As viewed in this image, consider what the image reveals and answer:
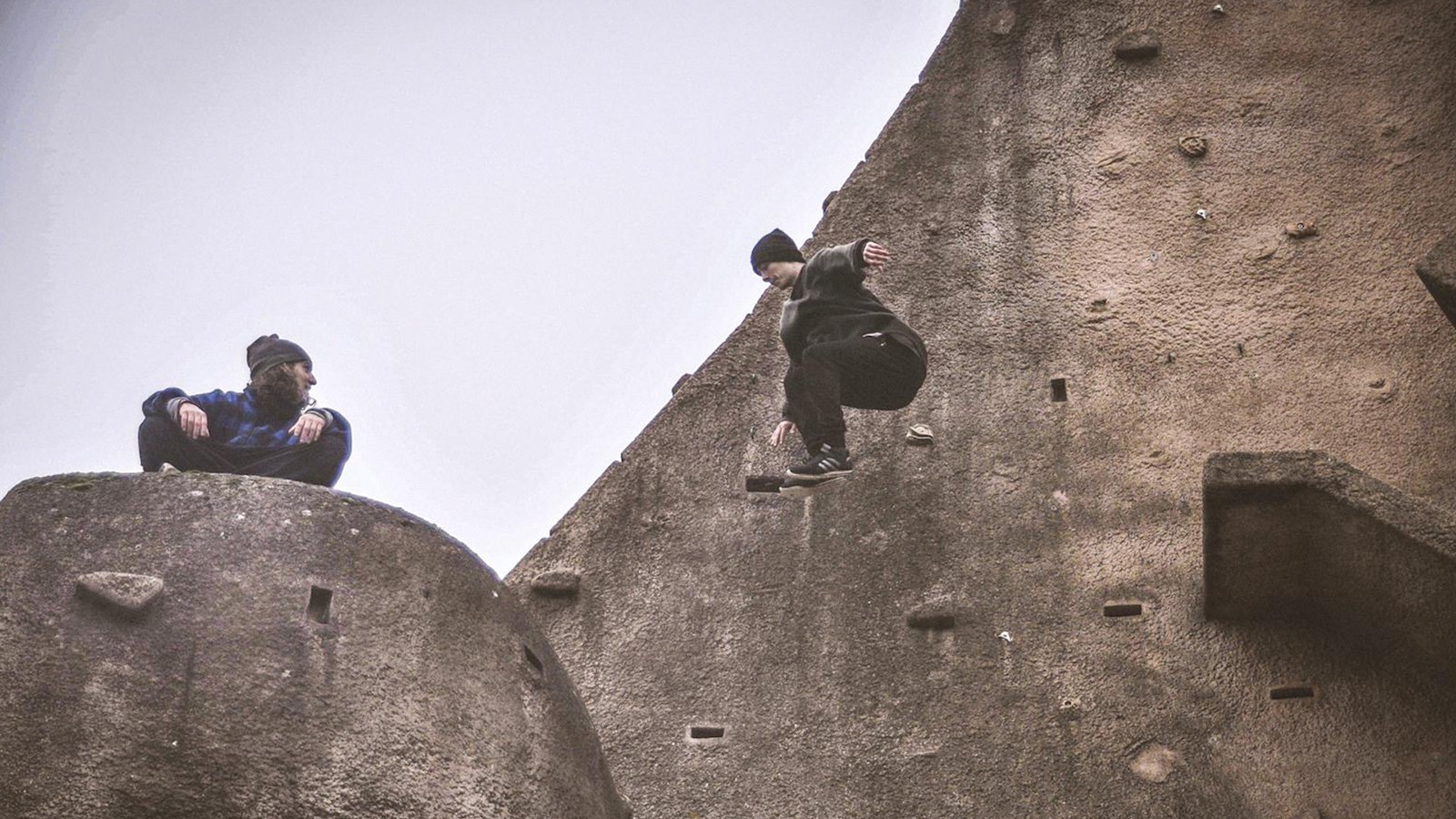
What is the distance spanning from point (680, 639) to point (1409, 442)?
9.91 ft

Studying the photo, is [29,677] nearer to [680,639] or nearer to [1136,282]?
[680,639]

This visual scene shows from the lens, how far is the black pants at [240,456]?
Answer: 25.3 feet

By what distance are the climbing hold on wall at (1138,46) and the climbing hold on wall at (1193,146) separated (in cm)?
58

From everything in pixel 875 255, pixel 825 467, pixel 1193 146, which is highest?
pixel 1193 146

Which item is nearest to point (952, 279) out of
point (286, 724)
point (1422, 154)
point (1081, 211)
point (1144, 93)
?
point (1081, 211)

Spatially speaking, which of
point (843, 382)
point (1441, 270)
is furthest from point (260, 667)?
point (1441, 270)

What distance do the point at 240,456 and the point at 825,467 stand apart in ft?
8.20

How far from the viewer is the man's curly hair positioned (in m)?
8.03

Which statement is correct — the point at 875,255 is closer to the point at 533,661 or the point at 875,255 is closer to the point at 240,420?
the point at 240,420

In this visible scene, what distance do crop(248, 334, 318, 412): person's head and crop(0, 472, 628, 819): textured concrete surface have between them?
4.92ft

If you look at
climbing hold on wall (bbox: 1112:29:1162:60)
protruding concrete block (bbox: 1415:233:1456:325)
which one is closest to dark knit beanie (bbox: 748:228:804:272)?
climbing hold on wall (bbox: 1112:29:1162:60)

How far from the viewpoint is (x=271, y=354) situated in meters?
8.16

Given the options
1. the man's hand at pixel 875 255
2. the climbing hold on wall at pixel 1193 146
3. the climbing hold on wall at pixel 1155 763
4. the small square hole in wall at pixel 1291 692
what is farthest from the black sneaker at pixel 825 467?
the climbing hold on wall at pixel 1193 146

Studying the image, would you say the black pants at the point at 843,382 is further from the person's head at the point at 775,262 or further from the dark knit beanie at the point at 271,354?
the dark knit beanie at the point at 271,354
